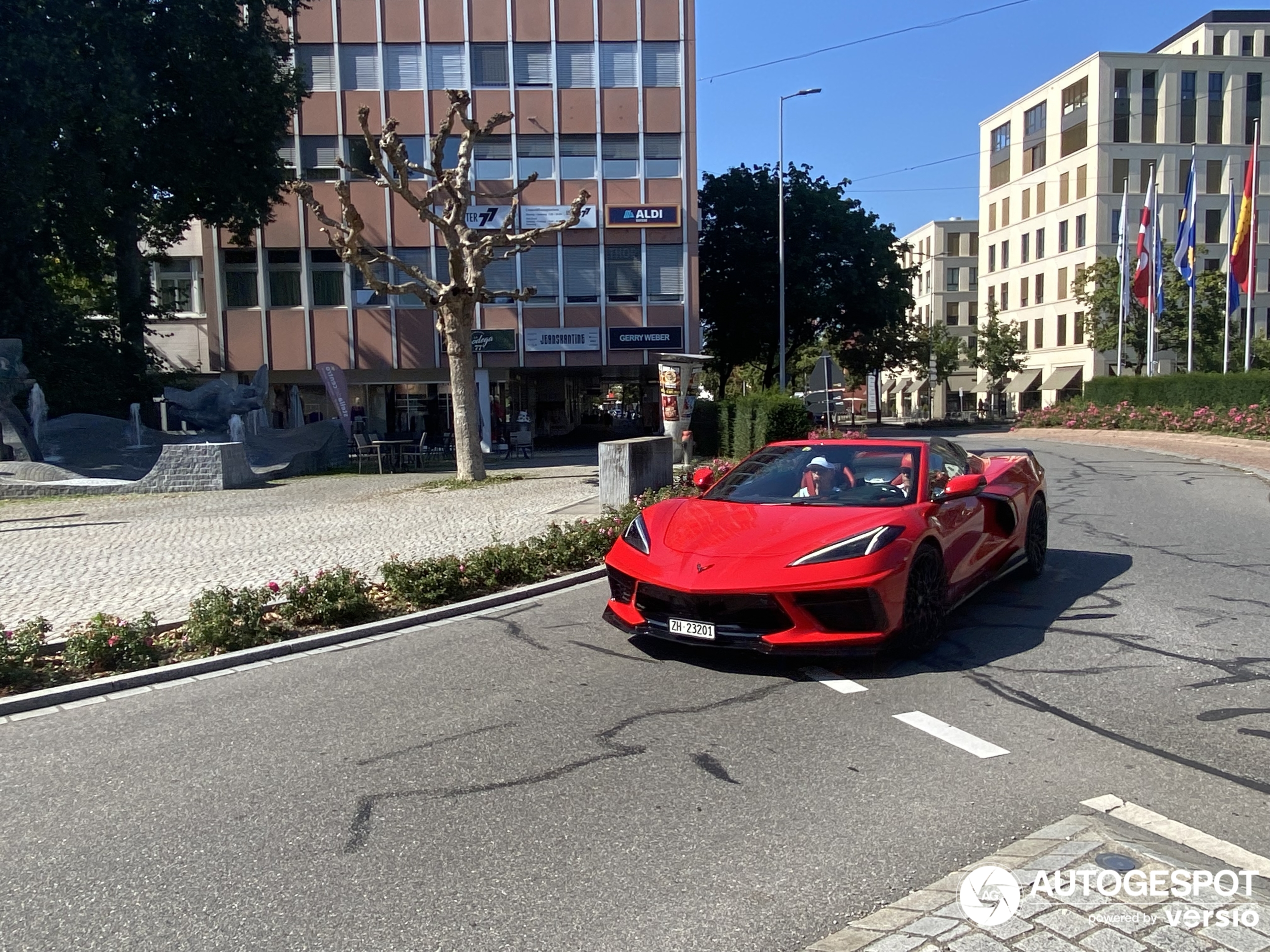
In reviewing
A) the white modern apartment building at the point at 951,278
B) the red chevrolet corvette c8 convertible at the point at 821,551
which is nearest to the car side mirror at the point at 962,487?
the red chevrolet corvette c8 convertible at the point at 821,551

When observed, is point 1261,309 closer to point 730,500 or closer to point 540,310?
point 540,310

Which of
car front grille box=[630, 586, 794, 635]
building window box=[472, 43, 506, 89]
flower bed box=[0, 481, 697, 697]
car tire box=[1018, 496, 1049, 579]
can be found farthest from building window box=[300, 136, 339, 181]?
car front grille box=[630, 586, 794, 635]

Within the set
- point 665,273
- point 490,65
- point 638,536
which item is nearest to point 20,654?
point 638,536

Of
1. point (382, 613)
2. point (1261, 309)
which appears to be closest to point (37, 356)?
point (382, 613)

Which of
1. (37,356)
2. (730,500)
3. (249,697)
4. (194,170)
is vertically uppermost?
(194,170)

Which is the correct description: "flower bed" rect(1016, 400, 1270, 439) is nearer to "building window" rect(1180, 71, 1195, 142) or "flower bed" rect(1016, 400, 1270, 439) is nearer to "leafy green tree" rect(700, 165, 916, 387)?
"leafy green tree" rect(700, 165, 916, 387)

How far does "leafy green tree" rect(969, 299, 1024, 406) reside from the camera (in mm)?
57406

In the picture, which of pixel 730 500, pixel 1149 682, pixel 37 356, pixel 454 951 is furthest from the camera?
pixel 37 356

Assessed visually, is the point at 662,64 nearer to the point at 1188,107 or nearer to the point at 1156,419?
the point at 1156,419

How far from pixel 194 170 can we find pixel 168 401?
6.35 meters

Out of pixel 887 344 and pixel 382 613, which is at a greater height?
pixel 887 344

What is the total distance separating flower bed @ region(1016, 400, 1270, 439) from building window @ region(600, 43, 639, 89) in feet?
64.1

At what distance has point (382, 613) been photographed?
7.64 metres

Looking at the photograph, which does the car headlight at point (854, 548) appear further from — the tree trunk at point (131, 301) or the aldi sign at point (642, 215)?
the aldi sign at point (642, 215)
